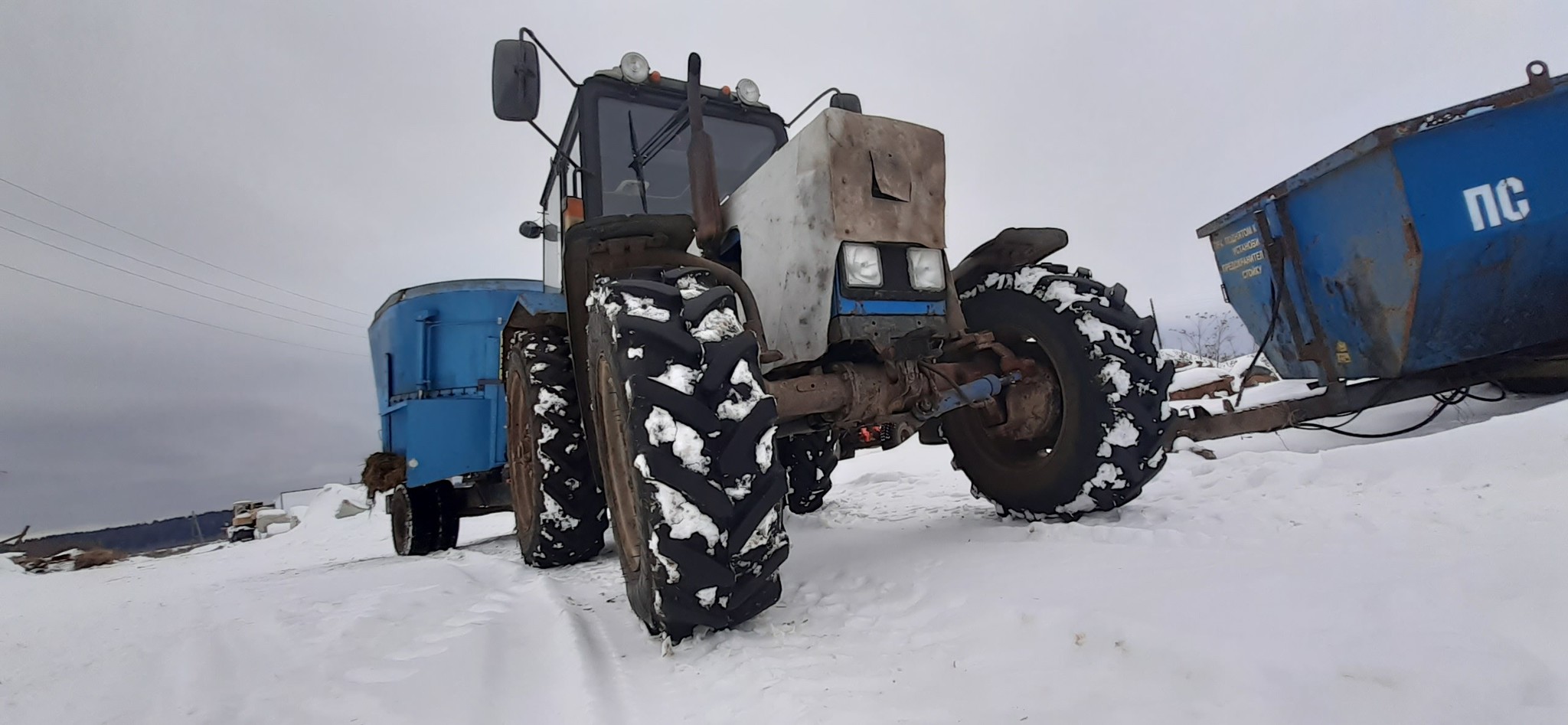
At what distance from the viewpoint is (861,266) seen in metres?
2.25

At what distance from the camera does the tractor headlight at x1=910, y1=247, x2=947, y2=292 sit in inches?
93.8

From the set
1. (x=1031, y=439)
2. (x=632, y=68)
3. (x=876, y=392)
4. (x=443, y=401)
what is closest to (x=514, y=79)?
(x=632, y=68)

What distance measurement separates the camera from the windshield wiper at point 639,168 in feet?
11.5

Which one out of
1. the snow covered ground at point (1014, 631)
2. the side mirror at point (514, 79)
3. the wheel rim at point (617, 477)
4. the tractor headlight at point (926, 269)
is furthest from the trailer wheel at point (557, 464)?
the tractor headlight at point (926, 269)

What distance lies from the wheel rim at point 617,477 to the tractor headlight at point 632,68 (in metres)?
2.01

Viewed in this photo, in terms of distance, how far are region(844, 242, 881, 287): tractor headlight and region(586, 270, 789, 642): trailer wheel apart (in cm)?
51

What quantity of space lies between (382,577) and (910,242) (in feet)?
10.1

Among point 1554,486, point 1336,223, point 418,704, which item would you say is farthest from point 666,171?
point 1336,223

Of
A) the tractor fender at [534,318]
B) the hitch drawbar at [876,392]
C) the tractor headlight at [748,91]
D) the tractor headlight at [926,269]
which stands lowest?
the hitch drawbar at [876,392]

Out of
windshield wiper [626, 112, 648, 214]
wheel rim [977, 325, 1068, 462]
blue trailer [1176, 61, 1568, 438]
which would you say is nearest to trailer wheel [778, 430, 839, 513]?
wheel rim [977, 325, 1068, 462]

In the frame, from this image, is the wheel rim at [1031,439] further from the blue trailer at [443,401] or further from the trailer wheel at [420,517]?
the trailer wheel at [420,517]

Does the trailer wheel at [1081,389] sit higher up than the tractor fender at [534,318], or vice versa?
the tractor fender at [534,318]

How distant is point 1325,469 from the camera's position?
306cm

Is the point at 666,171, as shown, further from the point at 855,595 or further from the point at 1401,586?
the point at 1401,586
